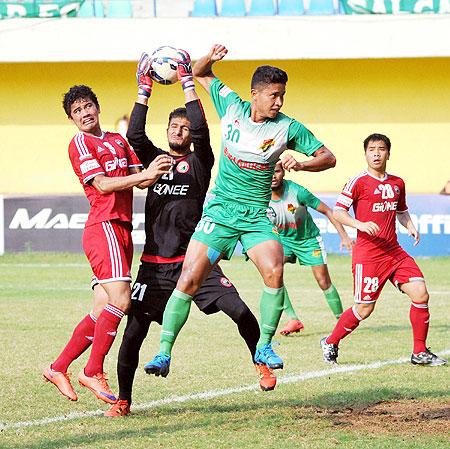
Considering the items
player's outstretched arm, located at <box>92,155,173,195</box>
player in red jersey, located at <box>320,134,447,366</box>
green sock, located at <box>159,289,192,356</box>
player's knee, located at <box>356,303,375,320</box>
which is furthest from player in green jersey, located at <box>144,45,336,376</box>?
player's knee, located at <box>356,303,375,320</box>

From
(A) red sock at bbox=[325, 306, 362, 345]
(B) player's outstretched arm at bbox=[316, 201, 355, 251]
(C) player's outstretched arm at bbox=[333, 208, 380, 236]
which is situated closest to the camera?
(C) player's outstretched arm at bbox=[333, 208, 380, 236]

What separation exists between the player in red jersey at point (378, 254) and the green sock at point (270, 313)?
8.70 ft

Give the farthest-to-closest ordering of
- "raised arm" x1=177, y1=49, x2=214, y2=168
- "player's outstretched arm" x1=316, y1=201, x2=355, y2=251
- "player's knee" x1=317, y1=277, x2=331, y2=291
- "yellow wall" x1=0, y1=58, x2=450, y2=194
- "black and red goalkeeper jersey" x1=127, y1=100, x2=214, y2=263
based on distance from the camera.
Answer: "yellow wall" x1=0, y1=58, x2=450, y2=194, "player's knee" x1=317, y1=277, x2=331, y2=291, "player's outstretched arm" x1=316, y1=201, x2=355, y2=251, "black and red goalkeeper jersey" x1=127, y1=100, x2=214, y2=263, "raised arm" x1=177, y1=49, x2=214, y2=168

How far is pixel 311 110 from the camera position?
2808 cm

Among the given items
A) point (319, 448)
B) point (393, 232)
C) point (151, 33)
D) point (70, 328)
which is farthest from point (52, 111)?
point (319, 448)

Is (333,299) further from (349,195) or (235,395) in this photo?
(235,395)

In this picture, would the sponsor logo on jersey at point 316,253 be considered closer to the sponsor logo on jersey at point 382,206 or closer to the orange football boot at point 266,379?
the sponsor logo on jersey at point 382,206

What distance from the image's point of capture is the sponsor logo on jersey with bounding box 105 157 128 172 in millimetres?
7871

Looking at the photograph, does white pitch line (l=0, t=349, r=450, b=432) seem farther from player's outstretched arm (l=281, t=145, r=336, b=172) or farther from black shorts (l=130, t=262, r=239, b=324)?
player's outstretched arm (l=281, t=145, r=336, b=172)

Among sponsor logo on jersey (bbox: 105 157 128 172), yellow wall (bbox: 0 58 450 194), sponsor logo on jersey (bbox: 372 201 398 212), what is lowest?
sponsor logo on jersey (bbox: 372 201 398 212)

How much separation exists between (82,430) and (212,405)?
4.22 feet

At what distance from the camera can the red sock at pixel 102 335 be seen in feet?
25.2

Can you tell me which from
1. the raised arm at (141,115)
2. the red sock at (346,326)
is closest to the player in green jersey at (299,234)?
the red sock at (346,326)

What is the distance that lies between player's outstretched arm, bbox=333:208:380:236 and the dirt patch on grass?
1.80 m
